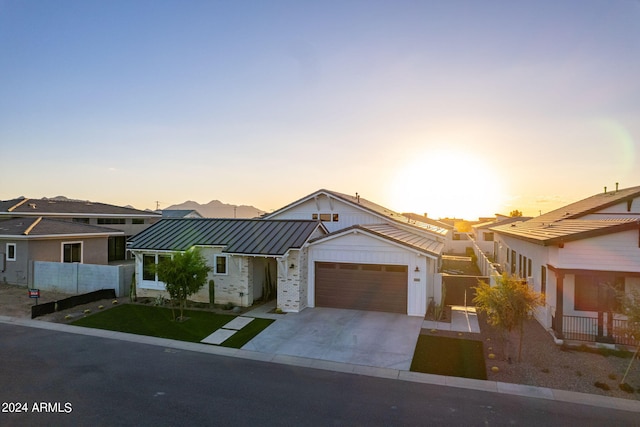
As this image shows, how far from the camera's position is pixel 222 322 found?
643 inches

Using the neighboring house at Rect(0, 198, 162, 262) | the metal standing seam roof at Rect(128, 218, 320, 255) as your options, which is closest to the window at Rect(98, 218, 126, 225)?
the neighboring house at Rect(0, 198, 162, 262)

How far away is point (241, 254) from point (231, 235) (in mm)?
2290

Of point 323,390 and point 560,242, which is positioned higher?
point 560,242

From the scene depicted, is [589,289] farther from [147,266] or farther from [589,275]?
[147,266]

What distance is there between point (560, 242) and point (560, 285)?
Answer: 5.03ft

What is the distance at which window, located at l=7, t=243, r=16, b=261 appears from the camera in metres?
24.5

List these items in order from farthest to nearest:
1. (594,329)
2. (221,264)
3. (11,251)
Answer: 1. (11,251)
2. (221,264)
3. (594,329)

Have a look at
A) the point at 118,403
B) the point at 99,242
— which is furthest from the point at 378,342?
the point at 99,242

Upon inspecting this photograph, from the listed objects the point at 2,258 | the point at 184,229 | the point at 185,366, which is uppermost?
the point at 184,229

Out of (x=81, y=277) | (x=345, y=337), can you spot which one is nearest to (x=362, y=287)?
(x=345, y=337)

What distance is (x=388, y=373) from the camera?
11188 millimetres

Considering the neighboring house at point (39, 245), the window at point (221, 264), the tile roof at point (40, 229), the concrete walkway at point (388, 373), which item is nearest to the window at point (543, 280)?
the concrete walkway at point (388, 373)

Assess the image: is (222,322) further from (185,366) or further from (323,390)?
(323,390)

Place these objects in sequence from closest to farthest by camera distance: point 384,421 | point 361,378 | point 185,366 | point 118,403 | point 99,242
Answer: point 384,421 → point 118,403 → point 361,378 → point 185,366 → point 99,242
